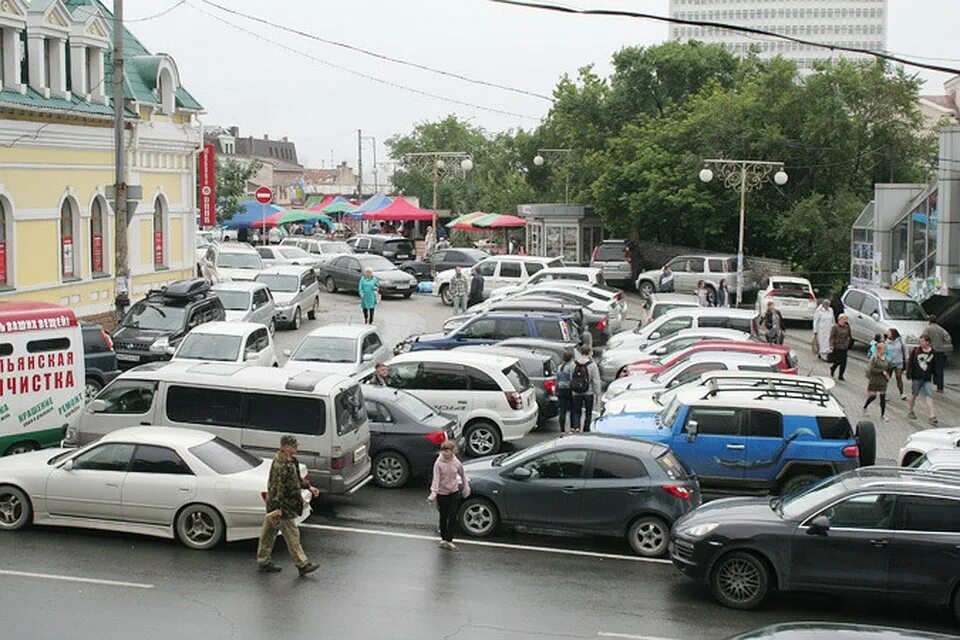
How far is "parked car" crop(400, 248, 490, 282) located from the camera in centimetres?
4631

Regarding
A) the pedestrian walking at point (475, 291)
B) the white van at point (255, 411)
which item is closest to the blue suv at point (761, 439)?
the white van at point (255, 411)

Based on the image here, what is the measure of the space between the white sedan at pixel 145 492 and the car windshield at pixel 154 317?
443 inches

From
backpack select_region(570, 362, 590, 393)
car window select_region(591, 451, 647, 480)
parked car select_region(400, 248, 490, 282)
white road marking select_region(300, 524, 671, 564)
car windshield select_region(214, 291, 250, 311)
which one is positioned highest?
parked car select_region(400, 248, 490, 282)

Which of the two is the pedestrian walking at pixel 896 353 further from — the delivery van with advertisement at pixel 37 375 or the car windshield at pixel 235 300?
the delivery van with advertisement at pixel 37 375

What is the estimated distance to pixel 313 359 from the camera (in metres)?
23.2

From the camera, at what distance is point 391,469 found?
17344mm

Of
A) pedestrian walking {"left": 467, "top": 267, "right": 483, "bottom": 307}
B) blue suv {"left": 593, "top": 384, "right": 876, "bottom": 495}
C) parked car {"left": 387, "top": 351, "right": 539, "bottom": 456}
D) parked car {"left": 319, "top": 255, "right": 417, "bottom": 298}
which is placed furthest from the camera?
parked car {"left": 319, "top": 255, "right": 417, "bottom": 298}

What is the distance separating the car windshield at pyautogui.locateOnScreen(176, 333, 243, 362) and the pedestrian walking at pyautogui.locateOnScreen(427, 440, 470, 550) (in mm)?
9523

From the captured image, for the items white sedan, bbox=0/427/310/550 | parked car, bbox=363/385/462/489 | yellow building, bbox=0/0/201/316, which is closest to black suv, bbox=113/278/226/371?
yellow building, bbox=0/0/201/316

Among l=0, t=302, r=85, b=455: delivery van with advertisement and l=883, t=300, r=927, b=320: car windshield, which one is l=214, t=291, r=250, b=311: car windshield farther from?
l=883, t=300, r=927, b=320: car windshield

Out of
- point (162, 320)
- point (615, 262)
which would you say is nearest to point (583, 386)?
point (162, 320)

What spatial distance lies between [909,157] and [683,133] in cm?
866

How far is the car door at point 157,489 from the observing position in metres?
13.7

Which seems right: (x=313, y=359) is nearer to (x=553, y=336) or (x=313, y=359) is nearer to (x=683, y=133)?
(x=553, y=336)
